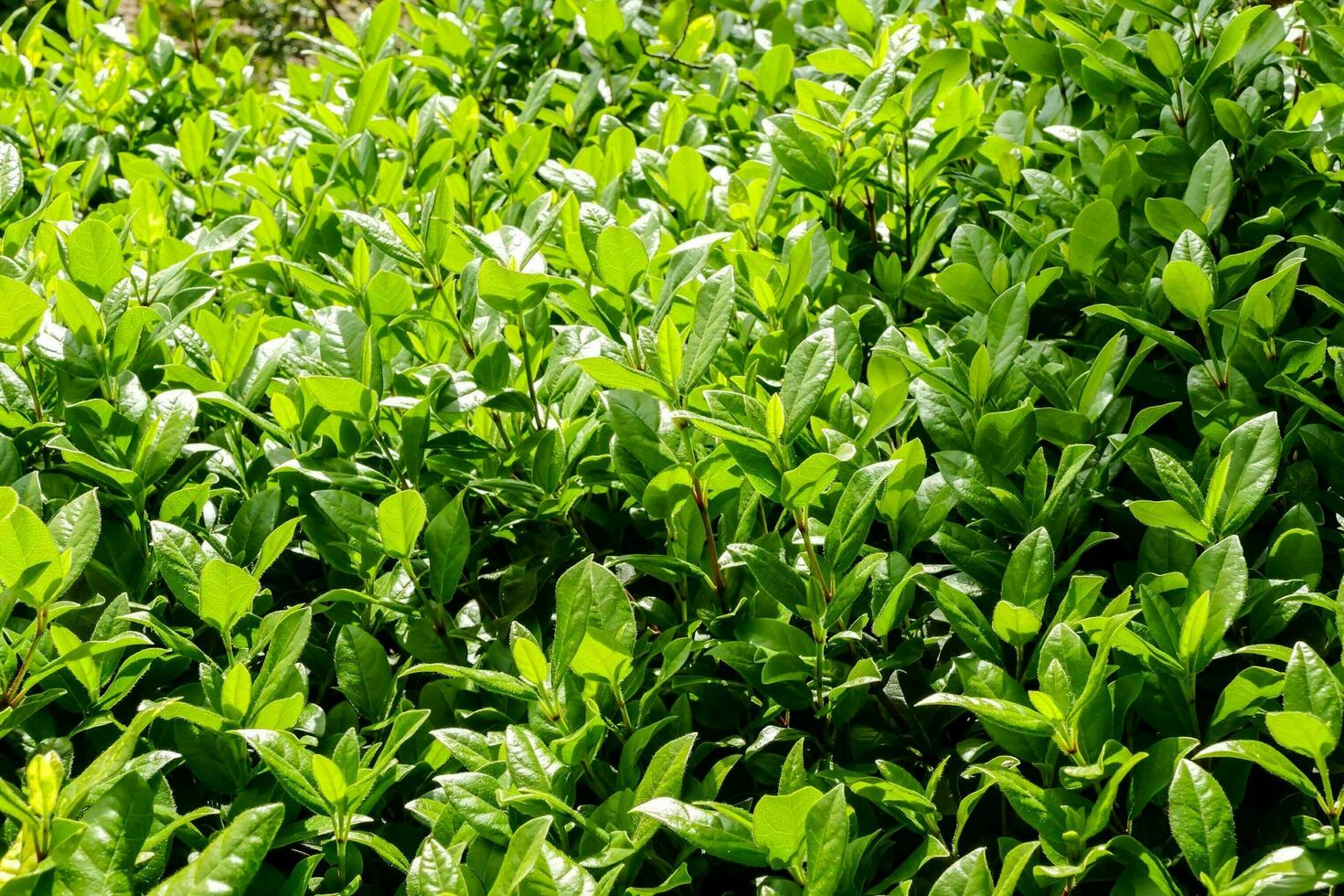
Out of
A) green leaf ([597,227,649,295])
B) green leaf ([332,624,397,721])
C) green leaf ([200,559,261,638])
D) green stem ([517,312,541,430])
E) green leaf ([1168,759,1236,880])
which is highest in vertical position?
green leaf ([597,227,649,295])

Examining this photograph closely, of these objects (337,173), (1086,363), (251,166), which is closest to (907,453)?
(1086,363)

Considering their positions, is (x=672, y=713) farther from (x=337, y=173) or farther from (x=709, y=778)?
(x=337, y=173)

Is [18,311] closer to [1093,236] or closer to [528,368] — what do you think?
[528,368]

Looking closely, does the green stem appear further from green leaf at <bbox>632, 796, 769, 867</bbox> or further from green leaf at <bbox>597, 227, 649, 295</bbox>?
green leaf at <bbox>632, 796, 769, 867</bbox>

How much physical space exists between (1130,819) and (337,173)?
2.18 metres

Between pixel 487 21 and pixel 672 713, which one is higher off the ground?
pixel 487 21

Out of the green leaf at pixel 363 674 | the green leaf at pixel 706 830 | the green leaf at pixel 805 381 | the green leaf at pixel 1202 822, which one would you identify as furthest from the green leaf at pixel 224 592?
the green leaf at pixel 1202 822

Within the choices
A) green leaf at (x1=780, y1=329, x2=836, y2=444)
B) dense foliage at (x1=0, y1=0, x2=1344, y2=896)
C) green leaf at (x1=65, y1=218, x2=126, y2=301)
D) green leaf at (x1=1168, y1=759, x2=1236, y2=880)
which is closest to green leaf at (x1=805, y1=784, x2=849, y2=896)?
dense foliage at (x1=0, y1=0, x2=1344, y2=896)

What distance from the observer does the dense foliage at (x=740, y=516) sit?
52.4 inches

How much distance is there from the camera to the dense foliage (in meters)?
1.33

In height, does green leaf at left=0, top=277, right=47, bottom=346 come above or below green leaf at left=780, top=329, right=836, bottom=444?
below

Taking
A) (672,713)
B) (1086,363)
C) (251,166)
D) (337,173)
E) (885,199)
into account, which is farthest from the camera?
(251,166)

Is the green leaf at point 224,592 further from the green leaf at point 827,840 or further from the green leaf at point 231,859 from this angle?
the green leaf at point 827,840

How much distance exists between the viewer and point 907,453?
1606mm
